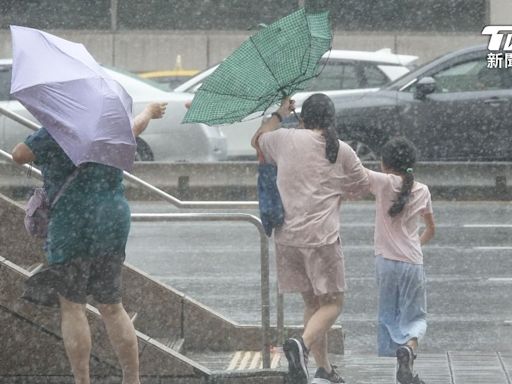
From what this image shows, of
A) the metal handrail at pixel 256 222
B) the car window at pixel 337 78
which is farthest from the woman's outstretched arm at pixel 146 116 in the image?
the car window at pixel 337 78

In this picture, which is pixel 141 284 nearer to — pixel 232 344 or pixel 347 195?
pixel 232 344

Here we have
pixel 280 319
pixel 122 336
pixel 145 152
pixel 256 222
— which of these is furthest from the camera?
pixel 145 152

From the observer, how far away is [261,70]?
7645 mm

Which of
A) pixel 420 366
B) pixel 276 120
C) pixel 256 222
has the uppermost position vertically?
pixel 276 120

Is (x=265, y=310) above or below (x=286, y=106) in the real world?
below

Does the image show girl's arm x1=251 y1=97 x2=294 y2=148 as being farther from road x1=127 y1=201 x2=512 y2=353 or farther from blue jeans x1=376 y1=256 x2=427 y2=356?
road x1=127 y1=201 x2=512 y2=353

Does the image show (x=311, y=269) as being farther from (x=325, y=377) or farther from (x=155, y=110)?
(x=155, y=110)

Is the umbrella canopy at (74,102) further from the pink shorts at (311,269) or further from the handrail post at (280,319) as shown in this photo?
the handrail post at (280,319)

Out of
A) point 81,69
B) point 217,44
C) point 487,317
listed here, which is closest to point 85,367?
point 81,69

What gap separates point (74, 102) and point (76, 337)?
118 centimetres

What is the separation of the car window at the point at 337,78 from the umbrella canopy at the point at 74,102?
572 inches

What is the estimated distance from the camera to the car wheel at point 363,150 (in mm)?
20016

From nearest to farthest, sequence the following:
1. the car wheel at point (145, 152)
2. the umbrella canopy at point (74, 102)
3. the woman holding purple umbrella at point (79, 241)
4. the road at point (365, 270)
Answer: the umbrella canopy at point (74, 102), the woman holding purple umbrella at point (79, 241), the road at point (365, 270), the car wheel at point (145, 152)

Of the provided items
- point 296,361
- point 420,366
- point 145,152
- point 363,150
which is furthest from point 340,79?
point 296,361
